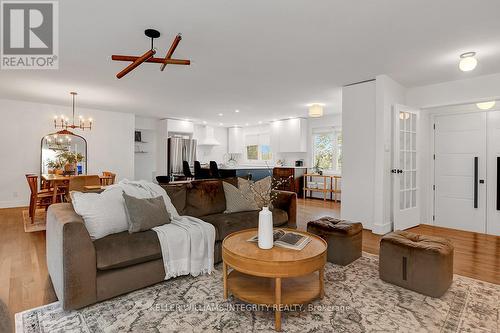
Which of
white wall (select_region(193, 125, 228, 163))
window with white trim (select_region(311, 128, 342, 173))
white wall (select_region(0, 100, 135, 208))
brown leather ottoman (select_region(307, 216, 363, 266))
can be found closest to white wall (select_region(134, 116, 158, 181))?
white wall (select_region(0, 100, 135, 208))

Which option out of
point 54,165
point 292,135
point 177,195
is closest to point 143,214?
point 177,195

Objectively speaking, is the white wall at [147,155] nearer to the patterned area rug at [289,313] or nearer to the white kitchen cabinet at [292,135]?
the white kitchen cabinet at [292,135]

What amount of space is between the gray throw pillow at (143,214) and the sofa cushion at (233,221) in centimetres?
57

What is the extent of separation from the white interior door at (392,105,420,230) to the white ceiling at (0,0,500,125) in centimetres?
67

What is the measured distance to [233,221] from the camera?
122 inches

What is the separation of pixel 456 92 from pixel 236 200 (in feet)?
13.7

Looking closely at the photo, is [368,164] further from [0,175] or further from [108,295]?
[0,175]

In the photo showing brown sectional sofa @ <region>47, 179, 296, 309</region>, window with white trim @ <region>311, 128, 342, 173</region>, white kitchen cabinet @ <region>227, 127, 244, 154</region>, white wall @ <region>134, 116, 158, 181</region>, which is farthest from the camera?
white kitchen cabinet @ <region>227, 127, 244, 154</region>

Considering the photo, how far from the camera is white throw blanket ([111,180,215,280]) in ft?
8.16

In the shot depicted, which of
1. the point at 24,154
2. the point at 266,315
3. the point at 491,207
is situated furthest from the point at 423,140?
the point at 24,154

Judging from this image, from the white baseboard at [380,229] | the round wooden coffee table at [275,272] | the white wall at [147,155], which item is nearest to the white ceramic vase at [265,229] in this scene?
the round wooden coffee table at [275,272]

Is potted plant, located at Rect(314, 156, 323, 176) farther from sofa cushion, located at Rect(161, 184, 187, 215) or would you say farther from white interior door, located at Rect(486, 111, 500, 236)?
sofa cushion, located at Rect(161, 184, 187, 215)

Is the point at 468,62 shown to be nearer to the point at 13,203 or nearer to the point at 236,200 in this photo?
the point at 236,200

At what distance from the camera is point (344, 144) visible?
4852mm
